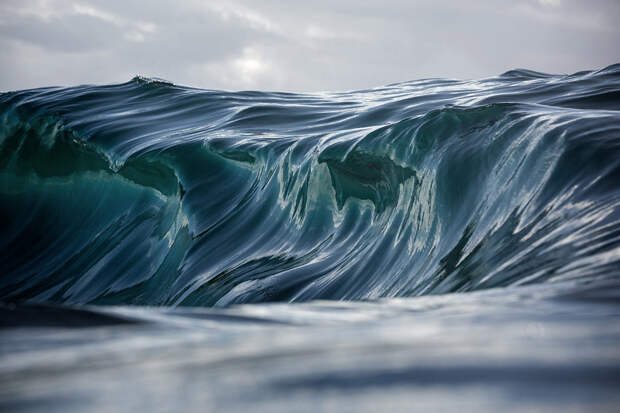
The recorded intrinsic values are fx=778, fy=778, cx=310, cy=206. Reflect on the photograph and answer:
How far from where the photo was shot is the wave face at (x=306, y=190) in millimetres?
2965

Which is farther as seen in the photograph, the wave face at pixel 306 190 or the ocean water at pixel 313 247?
the wave face at pixel 306 190

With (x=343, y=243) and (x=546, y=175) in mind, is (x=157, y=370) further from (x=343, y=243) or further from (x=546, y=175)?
(x=343, y=243)

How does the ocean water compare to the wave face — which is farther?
the wave face

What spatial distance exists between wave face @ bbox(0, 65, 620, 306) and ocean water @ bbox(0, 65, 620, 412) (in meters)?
0.02

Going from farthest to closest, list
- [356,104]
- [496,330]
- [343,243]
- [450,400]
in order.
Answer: [356,104]
[343,243]
[496,330]
[450,400]

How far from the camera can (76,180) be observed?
6.60 meters

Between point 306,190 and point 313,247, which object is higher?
point 306,190

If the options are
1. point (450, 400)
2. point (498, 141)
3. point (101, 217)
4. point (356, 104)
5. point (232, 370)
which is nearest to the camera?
point (450, 400)

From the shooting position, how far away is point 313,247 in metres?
4.20

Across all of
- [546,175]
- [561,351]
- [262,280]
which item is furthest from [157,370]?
[262,280]

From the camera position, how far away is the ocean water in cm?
92

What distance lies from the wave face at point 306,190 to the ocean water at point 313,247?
0.02 m

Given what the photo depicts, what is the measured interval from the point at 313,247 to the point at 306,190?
577 millimetres

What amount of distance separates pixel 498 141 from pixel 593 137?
1.99 ft
